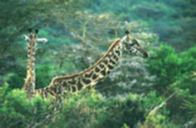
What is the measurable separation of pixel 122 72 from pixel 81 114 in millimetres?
5964

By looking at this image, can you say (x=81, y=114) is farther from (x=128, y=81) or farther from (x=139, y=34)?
(x=139, y=34)

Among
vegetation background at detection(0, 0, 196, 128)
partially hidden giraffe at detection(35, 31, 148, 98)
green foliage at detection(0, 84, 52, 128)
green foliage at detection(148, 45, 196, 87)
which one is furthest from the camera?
green foliage at detection(148, 45, 196, 87)

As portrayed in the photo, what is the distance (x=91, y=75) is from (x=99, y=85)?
12.4 ft

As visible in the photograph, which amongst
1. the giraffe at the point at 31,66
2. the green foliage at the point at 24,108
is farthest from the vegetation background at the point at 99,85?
the giraffe at the point at 31,66

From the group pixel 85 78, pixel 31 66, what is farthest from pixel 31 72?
pixel 85 78

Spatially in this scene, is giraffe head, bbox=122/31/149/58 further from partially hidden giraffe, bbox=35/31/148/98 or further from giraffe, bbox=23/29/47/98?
giraffe, bbox=23/29/47/98

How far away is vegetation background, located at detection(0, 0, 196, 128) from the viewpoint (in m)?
16.7

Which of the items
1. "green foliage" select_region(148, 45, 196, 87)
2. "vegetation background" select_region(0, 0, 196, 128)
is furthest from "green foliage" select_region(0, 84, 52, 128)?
"green foliage" select_region(148, 45, 196, 87)

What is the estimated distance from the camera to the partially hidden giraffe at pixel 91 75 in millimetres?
17938

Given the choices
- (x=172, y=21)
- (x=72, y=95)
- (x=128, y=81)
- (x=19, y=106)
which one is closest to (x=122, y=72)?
(x=128, y=81)

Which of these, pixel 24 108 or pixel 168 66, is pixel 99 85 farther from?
pixel 24 108

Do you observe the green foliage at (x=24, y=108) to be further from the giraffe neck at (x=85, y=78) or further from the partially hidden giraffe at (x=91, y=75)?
the giraffe neck at (x=85, y=78)

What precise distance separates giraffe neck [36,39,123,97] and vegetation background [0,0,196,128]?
274 millimetres

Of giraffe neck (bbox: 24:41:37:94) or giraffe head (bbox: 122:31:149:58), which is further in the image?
giraffe head (bbox: 122:31:149:58)
